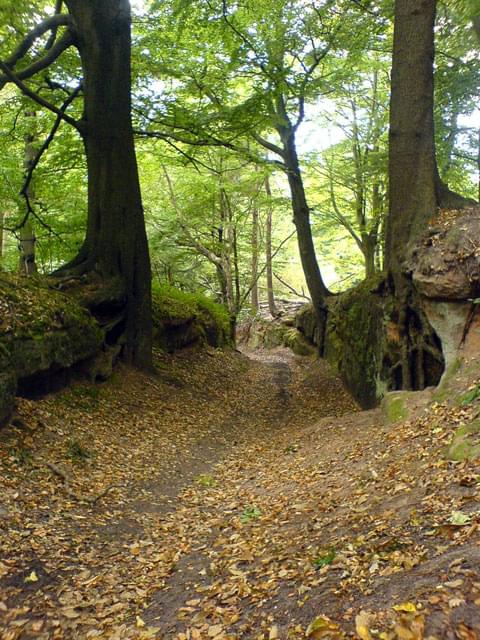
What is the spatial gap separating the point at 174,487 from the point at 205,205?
1527cm

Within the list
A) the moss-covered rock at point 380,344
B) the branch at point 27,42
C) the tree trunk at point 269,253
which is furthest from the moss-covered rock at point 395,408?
the tree trunk at point 269,253

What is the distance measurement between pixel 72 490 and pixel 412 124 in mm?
8059

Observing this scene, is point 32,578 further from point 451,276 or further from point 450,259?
point 450,259

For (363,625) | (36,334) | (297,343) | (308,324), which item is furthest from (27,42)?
(297,343)

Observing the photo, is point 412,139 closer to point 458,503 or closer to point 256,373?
point 458,503

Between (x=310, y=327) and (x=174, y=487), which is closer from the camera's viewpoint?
(x=174, y=487)

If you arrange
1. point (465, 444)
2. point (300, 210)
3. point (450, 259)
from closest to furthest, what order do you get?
point (465, 444) < point (450, 259) < point (300, 210)

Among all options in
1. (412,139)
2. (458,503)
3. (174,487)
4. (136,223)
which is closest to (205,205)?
(136,223)

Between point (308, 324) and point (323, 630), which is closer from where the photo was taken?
point (323, 630)

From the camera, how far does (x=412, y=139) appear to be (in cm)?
871

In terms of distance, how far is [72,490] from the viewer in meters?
5.58

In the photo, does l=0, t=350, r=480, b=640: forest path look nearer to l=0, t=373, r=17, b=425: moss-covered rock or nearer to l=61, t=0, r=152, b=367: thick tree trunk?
l=0, t=373, r=17, b=425: moss-covered rock

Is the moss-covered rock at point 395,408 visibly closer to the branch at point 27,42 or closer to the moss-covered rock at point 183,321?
the moss-covered rock at point 183,321

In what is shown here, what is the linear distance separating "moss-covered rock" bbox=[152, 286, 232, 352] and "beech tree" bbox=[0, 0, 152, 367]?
2687 millimetres
